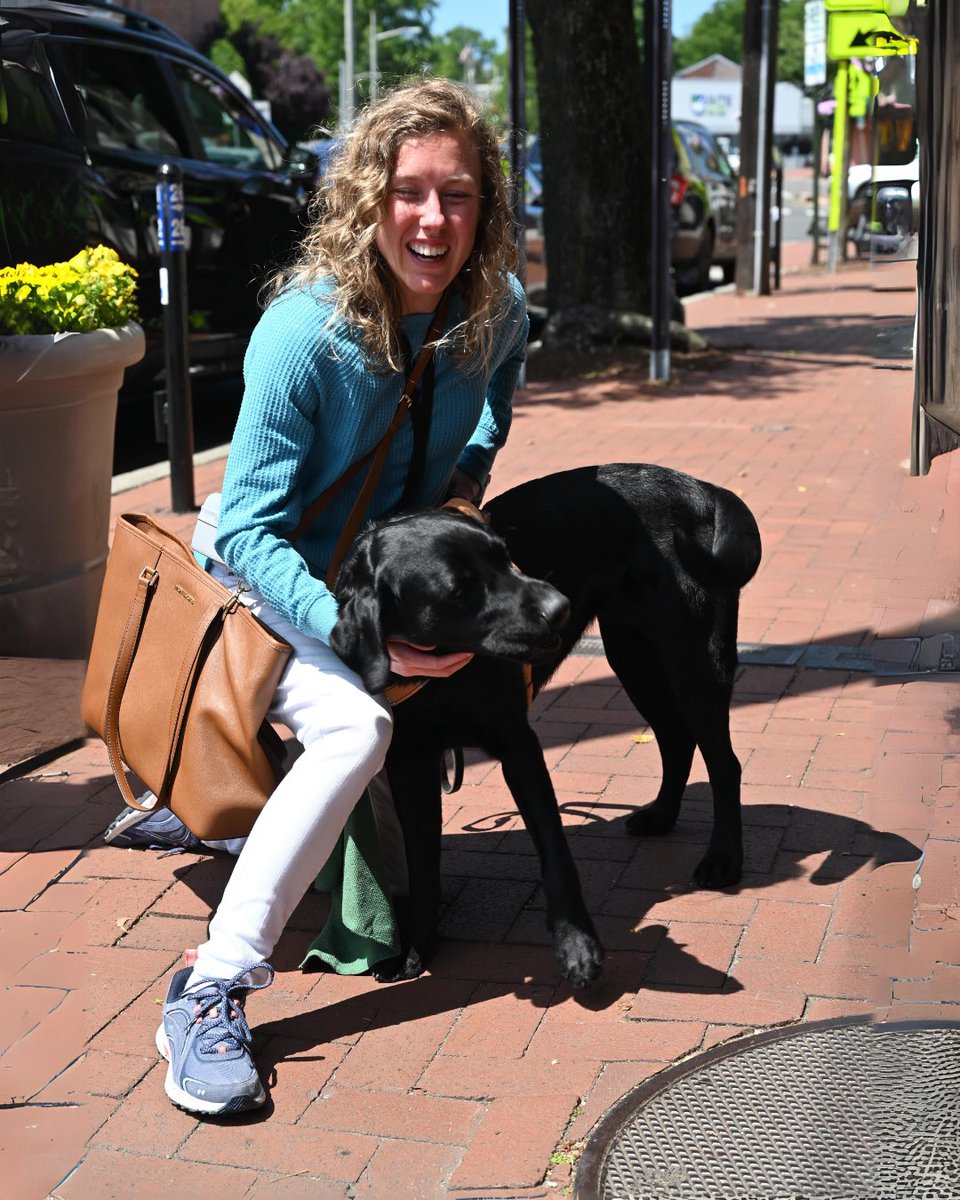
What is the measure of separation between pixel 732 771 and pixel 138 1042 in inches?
59.3

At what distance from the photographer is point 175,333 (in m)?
7.50

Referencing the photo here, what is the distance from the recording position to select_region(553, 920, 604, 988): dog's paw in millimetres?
3148

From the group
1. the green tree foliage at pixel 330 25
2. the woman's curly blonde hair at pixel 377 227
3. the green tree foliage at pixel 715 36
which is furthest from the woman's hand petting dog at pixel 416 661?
the green tree foliage at pixel 715 36

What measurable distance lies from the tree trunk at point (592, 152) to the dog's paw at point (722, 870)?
9.16 meters

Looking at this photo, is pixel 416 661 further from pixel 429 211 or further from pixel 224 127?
pixel 224 127

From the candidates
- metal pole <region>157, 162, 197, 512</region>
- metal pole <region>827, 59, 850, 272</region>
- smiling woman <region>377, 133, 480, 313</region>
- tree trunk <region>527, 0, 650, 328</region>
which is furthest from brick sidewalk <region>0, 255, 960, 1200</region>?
tree trunk <region>527, 0, 650, 328</region>

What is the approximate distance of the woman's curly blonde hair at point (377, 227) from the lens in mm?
3139


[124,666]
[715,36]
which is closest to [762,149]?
[124,666]

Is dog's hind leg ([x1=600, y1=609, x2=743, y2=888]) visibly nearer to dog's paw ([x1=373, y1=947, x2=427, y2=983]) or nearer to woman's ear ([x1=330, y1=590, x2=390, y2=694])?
dog's paw ([x1=373, y1=947, x2=427, y2=983])

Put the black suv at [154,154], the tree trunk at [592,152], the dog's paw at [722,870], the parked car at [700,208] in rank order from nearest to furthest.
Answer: the dog's paw at [722,870] → the black suv at [154,154] → the tree trunk at [592,152] → the parked car at [700,208]

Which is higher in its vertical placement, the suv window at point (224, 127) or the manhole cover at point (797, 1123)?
the suv window at point (224, 127)

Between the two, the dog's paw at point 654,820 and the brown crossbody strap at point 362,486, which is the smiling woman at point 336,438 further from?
the dog's paw at point 654,820

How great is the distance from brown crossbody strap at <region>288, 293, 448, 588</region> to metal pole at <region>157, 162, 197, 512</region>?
451 centimetres

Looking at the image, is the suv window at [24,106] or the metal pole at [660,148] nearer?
the suv window at [24,106]
